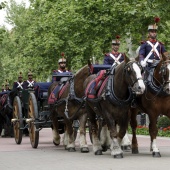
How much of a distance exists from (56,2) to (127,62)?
84.9ft

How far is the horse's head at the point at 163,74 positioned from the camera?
527 inches

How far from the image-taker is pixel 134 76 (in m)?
13.3

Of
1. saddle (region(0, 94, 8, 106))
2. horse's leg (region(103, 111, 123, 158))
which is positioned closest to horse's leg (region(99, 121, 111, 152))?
horse's leg (region(103, 111, 123, 158))

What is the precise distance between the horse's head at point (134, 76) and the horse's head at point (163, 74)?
1.62ft

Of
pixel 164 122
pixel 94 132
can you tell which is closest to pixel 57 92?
pixel 94 132

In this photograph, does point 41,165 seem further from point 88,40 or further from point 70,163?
point 88,40

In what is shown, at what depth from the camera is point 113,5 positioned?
93.7 ft

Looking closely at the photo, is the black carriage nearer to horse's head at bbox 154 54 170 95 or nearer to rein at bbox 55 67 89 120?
rein at bbox 55 67 89 120

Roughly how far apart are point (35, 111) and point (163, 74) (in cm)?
540

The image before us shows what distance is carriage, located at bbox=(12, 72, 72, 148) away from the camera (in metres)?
17.8

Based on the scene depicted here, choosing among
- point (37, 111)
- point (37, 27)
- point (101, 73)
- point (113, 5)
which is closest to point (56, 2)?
point (37, 27)

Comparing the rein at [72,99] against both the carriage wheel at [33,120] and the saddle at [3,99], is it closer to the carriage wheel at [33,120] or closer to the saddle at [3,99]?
the carriage wheel at [33,120]

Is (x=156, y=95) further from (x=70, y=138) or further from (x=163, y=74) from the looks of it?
(x=70, y=138)

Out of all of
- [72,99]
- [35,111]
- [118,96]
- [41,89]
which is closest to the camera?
[118,96]
